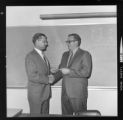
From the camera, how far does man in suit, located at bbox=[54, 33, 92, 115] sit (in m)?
2.60

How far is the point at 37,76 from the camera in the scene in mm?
2602

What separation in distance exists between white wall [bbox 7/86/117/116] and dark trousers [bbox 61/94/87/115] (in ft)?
0.09

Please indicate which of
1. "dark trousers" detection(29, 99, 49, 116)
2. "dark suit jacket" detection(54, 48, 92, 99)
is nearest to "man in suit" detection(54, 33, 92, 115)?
"dark suit jacket" detection(54, 48, 92, 99)

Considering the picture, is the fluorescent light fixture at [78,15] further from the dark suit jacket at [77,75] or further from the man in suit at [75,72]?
the dark suit jacket at [77,75]

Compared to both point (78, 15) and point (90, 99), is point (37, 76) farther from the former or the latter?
point (78, 15)

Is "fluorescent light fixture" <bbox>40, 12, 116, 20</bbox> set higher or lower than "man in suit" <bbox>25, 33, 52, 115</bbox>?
higher

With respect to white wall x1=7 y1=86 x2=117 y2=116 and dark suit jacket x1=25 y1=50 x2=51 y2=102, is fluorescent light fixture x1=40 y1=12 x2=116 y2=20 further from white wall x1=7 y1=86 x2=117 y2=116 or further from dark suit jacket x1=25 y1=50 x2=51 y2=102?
white wall x1=7 y1=86 x2=117 y2=116

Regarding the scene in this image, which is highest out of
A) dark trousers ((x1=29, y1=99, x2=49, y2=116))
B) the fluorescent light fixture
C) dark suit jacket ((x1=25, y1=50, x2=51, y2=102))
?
the fluorescent light fixture

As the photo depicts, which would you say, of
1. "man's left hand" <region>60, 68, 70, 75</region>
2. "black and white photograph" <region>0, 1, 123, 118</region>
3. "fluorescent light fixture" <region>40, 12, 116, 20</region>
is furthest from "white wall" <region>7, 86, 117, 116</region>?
"fluorescent light fixture" <region>40, 12, 116, 20</region>

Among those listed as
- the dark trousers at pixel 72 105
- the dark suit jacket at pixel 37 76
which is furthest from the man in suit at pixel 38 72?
the dark trousers at pixel 72 105

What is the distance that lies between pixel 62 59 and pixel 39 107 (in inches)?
14.2

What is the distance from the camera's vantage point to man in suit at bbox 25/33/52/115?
260 centimetres

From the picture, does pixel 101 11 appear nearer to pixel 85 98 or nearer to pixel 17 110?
pixel 85 98
